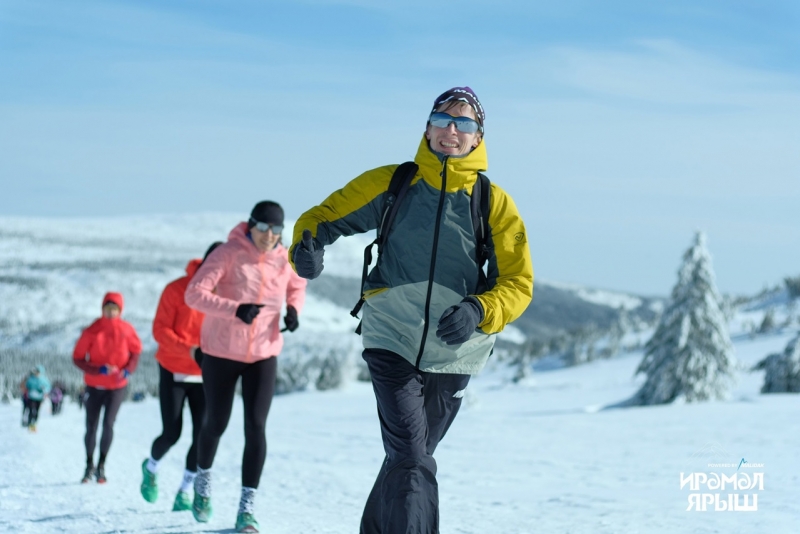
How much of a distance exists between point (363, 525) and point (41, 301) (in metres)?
174

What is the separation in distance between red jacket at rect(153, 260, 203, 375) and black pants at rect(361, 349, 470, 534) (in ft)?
12.1

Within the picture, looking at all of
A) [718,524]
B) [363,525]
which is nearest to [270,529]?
[363,525]

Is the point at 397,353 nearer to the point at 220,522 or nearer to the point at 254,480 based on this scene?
the point at 254,480

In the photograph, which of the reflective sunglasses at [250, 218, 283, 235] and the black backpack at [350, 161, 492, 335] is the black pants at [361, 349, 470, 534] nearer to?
the black backpack at [350, 161, 492, 335]

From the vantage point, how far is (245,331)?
20.2 ft

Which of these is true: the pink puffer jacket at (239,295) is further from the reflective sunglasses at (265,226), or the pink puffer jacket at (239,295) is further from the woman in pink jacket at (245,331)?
the reflective sunglasses at (265,226)

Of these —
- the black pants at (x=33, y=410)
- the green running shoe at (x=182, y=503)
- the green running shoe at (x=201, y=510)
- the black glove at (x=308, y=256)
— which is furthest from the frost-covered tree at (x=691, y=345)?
the black glove at (x=308, y=256)

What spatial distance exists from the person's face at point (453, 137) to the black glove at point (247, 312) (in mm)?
2197

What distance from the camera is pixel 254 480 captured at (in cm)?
605

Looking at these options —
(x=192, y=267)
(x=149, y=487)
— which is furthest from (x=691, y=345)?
(x=149, y=487)

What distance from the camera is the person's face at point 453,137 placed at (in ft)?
14.3

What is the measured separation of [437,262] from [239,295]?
2.49 meters

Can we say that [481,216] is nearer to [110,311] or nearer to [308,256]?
[308,256]

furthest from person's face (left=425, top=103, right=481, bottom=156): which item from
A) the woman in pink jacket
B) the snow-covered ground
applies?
the snow-covered ground
